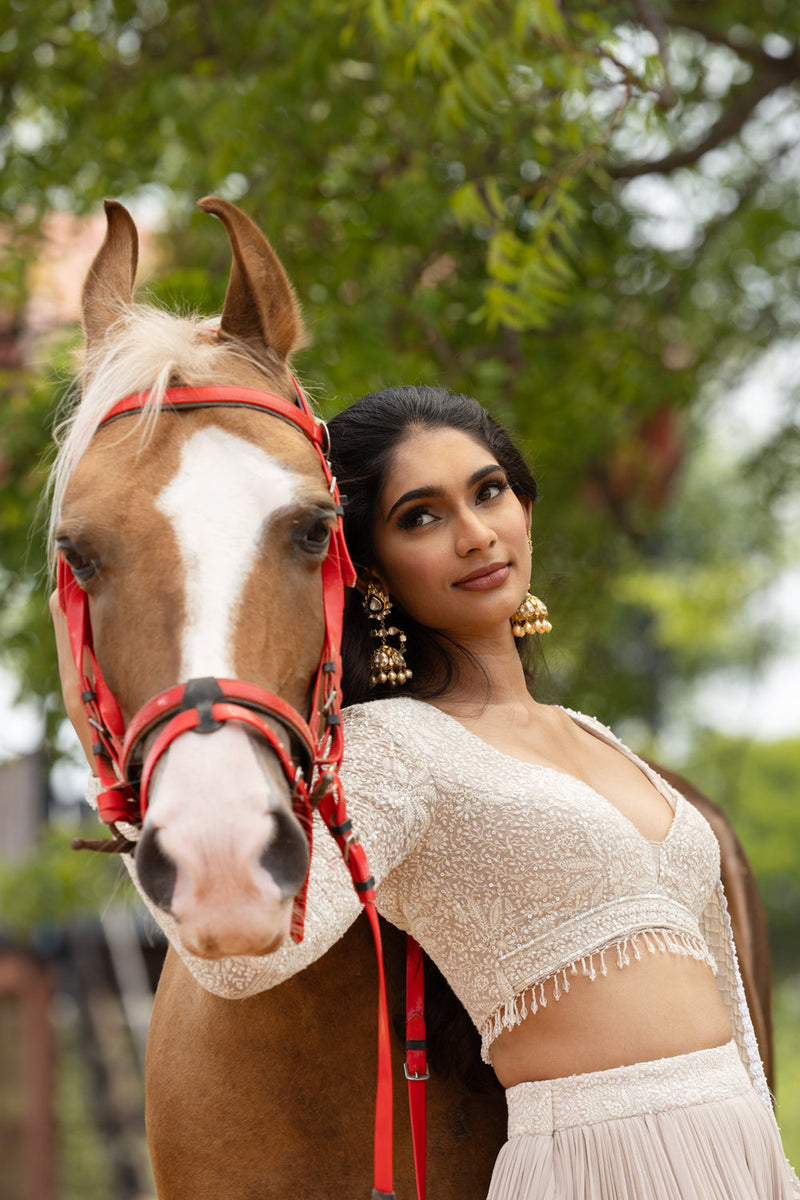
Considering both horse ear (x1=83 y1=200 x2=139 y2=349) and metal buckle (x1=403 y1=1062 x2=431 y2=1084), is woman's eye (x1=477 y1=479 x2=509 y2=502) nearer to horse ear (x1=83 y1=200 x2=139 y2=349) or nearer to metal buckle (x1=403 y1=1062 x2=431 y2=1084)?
horse ear (x1=83 y1=200 x2=139 y2=349)

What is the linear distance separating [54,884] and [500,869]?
4.17m

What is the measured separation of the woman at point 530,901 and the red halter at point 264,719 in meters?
0.15

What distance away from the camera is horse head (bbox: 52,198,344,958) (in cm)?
103

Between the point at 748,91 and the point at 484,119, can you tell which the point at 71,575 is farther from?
the point at 748,91

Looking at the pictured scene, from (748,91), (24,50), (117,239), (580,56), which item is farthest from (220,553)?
(748,91)

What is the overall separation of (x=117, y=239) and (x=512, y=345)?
2.36m

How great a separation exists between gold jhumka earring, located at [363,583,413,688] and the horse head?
41cm

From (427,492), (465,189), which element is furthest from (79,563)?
(465,189)

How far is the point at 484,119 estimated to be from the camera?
3.00 m

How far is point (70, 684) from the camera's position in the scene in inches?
54.4

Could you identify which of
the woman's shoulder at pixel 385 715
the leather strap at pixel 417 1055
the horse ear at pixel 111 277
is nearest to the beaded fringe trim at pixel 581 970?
the leather strap at pixel 417 1055

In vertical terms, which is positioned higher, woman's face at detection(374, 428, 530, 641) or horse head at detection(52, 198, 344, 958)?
horse head at detection(52, 198, 344, 958)

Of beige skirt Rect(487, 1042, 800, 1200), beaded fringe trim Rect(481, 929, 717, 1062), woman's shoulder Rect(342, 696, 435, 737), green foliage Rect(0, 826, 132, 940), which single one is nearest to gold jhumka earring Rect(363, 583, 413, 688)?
woman's shoulder Rect(342, 696, 435, 737)

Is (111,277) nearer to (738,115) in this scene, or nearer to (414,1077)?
(414,1077)
